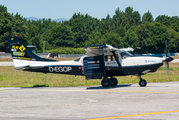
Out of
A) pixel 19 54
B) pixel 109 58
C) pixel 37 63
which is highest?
pixel 19 54

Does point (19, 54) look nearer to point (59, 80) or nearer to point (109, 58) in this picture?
point (59, 80)

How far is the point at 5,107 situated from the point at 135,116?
553cm

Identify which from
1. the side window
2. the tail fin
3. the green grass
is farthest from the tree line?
the side window

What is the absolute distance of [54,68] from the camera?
19938 mm

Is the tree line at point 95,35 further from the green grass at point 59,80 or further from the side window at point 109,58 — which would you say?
the side window at point 109,58

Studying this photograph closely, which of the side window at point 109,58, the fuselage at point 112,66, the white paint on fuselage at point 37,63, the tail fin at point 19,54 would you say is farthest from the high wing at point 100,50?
the tail fin at point 19,54

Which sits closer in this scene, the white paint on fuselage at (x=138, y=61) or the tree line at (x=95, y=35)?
the white paint on fuselage at (x=138, y=61)

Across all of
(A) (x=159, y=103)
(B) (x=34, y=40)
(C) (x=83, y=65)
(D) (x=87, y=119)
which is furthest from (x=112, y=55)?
(B) (x=34, y=40)

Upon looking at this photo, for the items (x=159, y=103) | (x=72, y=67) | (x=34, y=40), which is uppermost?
(x=34, y=40)

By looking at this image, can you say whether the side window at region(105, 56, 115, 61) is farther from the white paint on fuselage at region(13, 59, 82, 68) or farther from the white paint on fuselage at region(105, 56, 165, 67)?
the white paint on fuselage at region(13, 59, 82, 68)

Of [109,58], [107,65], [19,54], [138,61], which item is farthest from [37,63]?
[138,61]

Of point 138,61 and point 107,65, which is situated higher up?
point 138,61

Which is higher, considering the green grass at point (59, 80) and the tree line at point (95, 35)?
the tree line at point (95, 35)

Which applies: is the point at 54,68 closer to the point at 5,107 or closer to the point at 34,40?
the point at 5,107
